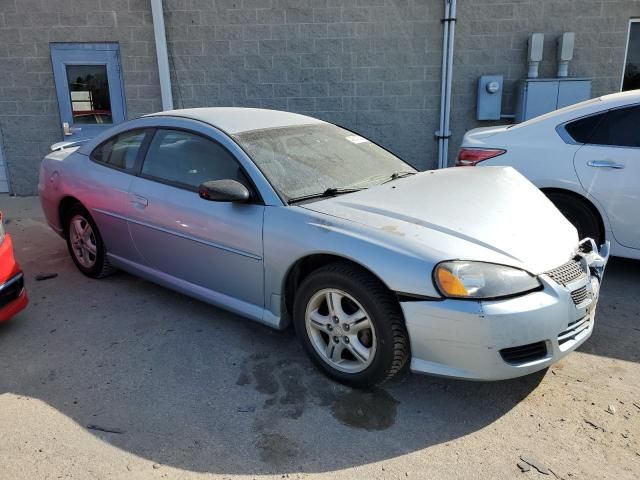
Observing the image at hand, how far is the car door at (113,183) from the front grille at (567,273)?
2944mm

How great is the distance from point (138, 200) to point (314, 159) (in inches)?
53.0

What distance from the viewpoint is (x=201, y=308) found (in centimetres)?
423

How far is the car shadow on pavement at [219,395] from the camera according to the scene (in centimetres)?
269

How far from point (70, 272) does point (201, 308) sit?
1.66 m

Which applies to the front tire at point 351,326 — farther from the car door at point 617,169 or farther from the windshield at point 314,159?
the car door at point 617,169

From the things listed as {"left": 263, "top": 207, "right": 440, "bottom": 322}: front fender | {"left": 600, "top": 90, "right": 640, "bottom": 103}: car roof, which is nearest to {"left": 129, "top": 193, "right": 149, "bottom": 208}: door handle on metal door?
{"left": 263, "top": 207, "right": 440, "bottom": 322}: front fender

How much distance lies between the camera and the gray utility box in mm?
7223

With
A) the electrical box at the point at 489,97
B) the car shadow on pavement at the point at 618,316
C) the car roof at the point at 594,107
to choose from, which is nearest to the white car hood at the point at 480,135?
the car roof at the point at 594,107

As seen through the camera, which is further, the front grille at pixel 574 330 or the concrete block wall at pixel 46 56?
the concrete block wall at pixel 46 56

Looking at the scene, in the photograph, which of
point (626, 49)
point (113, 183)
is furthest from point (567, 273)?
point (626, 49)

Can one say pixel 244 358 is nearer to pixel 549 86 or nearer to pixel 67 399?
pixel 67 399

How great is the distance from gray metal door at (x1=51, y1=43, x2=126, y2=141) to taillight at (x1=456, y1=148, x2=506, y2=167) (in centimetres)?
515

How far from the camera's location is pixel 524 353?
2.75 metres

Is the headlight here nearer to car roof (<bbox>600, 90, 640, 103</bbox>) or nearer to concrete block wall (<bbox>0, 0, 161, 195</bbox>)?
car roof (<bbox>600, 90, 640, 103</bbox>)
